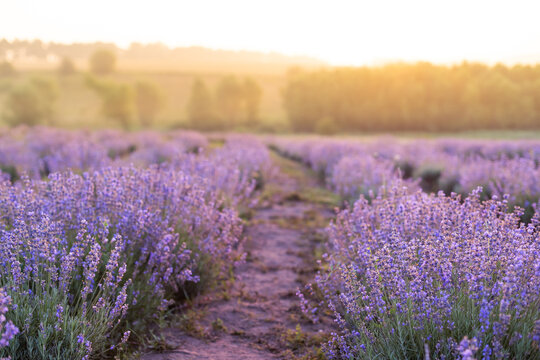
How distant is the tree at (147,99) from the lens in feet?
188

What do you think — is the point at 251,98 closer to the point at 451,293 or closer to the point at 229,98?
the point at 229,98

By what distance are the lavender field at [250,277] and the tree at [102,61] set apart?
76033 millimetres

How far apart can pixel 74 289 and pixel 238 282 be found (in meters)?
1.88

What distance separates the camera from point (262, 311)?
3.78 metres

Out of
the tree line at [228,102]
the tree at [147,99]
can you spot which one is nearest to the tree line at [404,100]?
the tree line at [228,102]

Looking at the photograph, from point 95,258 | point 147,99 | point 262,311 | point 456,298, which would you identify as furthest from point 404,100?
point 95,258

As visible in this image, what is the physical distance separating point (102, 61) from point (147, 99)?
74.8ft

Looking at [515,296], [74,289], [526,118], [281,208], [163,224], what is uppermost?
[526,118]

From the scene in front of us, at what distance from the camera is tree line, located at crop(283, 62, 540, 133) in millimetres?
31341

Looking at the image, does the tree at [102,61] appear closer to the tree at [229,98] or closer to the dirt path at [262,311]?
the tree at [229,98]

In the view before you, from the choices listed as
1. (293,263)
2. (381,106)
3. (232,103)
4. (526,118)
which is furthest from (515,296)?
(232,103)

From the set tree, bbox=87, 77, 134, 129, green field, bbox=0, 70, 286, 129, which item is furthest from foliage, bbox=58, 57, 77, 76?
tree, bbox=87, 77, 134, 129

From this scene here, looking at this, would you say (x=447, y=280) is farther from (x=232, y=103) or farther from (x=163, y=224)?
(x=232, y=103)

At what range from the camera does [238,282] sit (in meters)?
4.44
